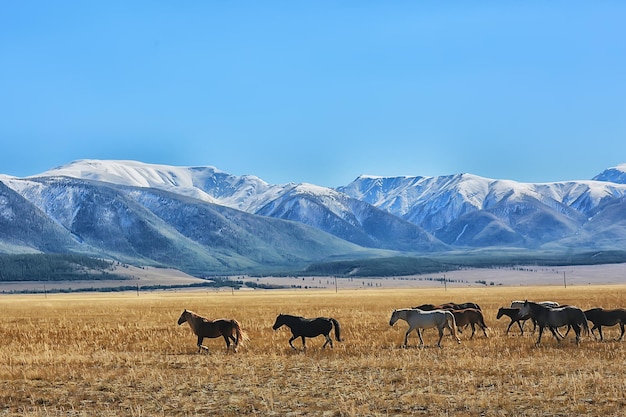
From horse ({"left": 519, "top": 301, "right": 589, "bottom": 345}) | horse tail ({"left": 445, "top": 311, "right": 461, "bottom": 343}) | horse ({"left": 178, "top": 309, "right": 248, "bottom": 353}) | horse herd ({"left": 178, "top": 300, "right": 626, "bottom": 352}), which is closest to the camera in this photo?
horse ({"left": 178, "top": 309, "right": 248, "bottom": 353})

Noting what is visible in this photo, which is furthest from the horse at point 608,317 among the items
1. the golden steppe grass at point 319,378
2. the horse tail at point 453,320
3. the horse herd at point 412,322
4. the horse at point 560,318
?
the horse tail at point 453,320

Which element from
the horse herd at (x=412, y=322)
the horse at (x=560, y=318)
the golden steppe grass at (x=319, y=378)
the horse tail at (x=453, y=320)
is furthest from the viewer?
the horse tail at (x=453, y=320)

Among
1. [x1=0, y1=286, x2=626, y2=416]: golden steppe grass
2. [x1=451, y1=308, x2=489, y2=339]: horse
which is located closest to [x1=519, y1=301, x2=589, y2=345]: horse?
[x1=0, y1=286, x2=626, y2=416]: golden steppe grass

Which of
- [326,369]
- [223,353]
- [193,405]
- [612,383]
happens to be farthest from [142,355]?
[612,383]

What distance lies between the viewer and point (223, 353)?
92.0 ft

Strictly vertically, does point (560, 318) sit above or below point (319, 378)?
above

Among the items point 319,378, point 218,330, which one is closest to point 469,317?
point 218,330

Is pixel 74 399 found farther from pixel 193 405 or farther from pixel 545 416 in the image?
pixel 545 416

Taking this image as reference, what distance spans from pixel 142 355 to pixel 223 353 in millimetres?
2662

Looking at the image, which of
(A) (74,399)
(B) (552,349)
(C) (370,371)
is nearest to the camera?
(A) (74,399)

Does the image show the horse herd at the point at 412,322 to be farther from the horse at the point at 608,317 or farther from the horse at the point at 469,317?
the horse at the point at 469,317

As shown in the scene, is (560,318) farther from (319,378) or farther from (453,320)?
(319,378)

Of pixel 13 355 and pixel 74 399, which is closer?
pixel 74 399

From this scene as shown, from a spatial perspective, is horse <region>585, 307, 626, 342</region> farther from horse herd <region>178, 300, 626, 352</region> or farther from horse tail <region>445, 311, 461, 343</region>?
horse tail <region>445, 311, 461, 343</region>
